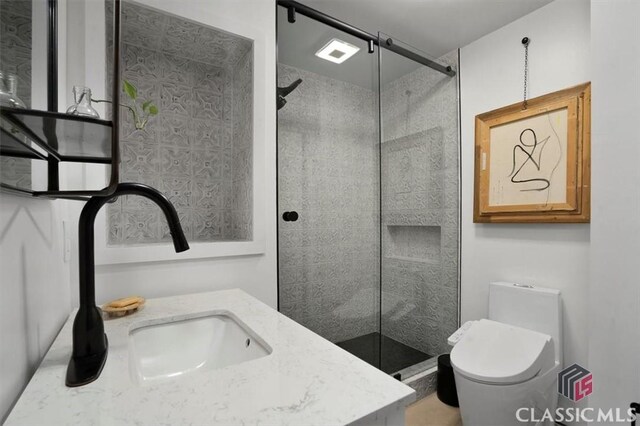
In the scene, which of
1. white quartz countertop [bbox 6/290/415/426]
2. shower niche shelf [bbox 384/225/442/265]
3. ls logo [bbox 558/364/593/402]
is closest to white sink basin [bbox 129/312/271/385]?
white quartz countertop [bbox 6/290/415/426]

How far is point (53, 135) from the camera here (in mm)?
537

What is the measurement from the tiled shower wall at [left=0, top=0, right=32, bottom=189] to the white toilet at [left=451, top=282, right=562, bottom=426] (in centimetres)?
164

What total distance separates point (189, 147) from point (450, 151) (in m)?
1.76

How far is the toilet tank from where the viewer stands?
1590mm

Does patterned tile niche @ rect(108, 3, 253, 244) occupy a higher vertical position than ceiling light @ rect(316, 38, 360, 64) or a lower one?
lower

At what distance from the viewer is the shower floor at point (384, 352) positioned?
Answer: 193 cm

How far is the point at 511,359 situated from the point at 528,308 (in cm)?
45

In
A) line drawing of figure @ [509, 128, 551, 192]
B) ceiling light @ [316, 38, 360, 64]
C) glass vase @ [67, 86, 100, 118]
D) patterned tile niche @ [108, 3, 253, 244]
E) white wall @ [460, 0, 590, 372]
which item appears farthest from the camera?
ceiling light @ [316, 38, 360, 64]

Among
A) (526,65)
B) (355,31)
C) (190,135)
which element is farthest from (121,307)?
(526,65)

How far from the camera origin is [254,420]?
1.45 ft

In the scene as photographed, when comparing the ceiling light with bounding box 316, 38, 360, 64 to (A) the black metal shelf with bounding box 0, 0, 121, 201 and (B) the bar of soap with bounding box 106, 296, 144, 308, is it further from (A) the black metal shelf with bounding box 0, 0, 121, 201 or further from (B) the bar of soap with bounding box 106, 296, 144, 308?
(B) the bar of soap with bounding box 106, 296, 144, 308

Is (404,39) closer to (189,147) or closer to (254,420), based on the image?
(189,147)

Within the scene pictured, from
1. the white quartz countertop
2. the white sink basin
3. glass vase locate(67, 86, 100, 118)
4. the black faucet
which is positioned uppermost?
glass vase locate(67, 86, 100, 118)

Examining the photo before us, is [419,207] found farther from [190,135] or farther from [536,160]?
[190,135]
